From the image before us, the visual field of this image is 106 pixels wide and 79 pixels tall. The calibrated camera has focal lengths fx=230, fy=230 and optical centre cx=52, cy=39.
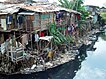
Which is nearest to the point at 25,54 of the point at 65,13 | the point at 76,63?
the point at 76,63

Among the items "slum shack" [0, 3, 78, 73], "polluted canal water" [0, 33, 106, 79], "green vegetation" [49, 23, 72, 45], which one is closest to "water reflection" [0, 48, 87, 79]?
"polluted canal water" [0, 33, 106, 79]

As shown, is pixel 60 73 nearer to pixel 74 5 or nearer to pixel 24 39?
pixel 24 39

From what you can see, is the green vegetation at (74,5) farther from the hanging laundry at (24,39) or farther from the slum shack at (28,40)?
the hanging laundry at (24,39)

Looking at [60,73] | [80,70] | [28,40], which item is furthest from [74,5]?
[60,73]

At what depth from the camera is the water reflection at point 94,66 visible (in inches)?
924

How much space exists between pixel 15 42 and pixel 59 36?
688 cm

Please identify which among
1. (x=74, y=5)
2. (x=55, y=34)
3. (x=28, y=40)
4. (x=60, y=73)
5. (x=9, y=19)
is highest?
(x=74, y=5)

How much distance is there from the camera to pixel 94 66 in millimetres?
26703

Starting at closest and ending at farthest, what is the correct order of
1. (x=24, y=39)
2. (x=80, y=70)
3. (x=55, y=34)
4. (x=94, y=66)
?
(x=24, y=39), (x=80, y=70), (x=94, y=66), (x=55, y=34)

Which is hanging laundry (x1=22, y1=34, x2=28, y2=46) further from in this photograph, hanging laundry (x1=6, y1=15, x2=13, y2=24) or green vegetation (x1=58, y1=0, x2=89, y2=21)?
green vegetation (x1=58, y1=0, x2=89, y2=21)

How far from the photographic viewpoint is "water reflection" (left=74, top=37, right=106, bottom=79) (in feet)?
77.0

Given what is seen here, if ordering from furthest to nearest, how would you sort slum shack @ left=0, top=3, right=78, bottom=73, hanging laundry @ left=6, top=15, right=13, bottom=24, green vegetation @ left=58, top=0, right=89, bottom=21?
green vegetation @ left=58, top=0, right=89, bottom=21, hanging laundry @ left=6, top=15, right=13, bottom=24, slum shack @ left=0, top=3, right=78, bottom=73

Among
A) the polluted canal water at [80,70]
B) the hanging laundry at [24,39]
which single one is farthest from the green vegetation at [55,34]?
the hanging laundry at [24,39]

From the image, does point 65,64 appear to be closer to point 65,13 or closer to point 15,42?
point 15,42
